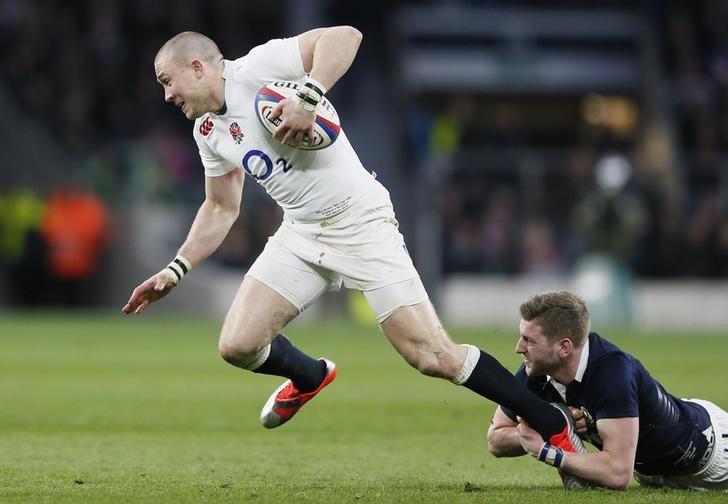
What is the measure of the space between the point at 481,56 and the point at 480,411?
19282 millimetres

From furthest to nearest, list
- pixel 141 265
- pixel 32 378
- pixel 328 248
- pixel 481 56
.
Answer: pixel 481 56 < pixel 141 265 < pixel 32 378 < pixel 328 248

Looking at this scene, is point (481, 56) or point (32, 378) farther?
point (481, 56)

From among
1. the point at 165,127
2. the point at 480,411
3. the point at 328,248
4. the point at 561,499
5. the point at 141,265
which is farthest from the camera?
the point at 165,127

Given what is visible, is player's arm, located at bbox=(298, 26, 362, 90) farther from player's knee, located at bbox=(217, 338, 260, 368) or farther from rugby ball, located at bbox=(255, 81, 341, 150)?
player's knee, located at bbox=(217, 338, 260, 368)

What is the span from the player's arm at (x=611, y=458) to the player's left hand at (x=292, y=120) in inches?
74.1

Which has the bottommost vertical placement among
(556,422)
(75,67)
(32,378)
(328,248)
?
(32,378)

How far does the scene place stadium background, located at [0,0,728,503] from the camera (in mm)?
8273

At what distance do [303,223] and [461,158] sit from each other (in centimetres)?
1612

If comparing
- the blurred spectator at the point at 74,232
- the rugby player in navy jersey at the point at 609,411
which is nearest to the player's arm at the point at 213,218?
the rugby player in navy jersey at the point at 609,411

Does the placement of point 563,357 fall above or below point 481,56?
below

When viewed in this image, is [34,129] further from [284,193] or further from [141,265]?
[284,193]

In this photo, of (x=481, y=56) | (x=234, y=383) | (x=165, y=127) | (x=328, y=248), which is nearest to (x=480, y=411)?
(x=234, y=383)

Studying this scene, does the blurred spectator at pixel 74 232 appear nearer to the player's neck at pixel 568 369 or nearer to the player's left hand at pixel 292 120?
the player's left hand at pixel 292 120

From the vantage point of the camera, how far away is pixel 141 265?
22797 mm
